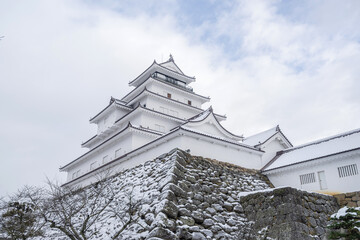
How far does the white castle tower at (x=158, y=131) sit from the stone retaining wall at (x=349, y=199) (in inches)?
223

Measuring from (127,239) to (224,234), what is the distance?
309 cm

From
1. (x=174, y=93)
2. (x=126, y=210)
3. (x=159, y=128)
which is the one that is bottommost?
(x=126, y=210)

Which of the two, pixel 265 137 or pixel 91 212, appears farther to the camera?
pixel 265 137

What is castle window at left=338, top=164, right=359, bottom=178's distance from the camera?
13.5m

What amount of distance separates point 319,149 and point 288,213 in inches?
305

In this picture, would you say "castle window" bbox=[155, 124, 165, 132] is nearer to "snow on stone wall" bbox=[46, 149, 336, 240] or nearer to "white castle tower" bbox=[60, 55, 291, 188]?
"white castle tower" bbox=[60, 55, 291, 188]

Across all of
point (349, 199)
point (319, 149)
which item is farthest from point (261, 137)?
point (349, 199)

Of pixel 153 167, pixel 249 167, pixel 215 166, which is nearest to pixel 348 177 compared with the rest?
pixel 249 167

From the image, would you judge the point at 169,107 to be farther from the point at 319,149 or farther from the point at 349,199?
the point at 349,199

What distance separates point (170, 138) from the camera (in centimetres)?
1467

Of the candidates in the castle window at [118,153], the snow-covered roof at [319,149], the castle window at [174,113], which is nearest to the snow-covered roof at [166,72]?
the castle window at [174,113]

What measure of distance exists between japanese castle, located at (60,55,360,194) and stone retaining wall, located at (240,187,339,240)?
4342 mm

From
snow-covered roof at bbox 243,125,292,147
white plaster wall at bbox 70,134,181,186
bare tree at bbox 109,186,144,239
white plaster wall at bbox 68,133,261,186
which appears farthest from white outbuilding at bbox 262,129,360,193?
bare tree at bbox 109,186,144,239

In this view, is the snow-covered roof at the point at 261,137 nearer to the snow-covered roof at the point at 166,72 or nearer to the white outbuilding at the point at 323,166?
the white outbuilding at the point at 323,166
